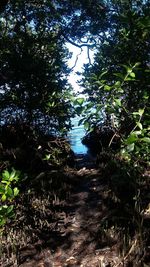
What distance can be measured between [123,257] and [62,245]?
1.27 m

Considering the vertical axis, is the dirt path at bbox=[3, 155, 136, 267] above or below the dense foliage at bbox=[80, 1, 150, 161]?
below

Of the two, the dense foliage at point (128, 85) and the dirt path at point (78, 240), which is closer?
the dense foliage at point (128, 85)

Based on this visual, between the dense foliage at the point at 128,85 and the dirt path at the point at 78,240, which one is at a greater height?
the dense foliage at the point at 128,85

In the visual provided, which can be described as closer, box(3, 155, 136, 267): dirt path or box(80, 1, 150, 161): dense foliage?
box(80, 1, 150, 161): dense foliage

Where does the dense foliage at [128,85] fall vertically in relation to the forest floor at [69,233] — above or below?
above

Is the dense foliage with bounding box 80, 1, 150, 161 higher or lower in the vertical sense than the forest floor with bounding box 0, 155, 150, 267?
higher

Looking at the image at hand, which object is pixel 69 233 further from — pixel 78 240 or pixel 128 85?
pixel 128 85

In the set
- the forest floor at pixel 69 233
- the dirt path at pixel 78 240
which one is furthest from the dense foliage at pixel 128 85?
the dirt path at pixel 78 240

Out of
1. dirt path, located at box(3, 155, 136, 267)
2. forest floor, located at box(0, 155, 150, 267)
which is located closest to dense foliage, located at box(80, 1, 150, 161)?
forest floor, located at box(0, 155, 150, 267)

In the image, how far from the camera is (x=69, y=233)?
17.7 ft

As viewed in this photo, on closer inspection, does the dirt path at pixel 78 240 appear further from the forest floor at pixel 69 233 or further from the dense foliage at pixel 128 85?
the dense foliage at pixel 128 85

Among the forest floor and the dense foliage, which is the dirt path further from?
the dense foliage

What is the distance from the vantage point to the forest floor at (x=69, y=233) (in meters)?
4.42

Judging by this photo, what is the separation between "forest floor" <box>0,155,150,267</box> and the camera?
174 inches
